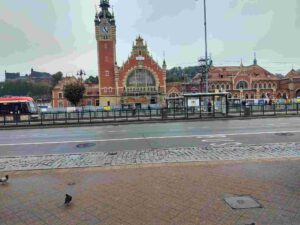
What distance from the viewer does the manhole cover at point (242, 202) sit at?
4.63 metres

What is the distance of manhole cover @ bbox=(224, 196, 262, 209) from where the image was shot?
4.63 m

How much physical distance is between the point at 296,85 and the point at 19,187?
98580mm

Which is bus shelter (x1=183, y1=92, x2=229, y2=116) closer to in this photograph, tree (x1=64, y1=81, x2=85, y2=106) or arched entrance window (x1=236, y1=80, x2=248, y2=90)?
tree (x1=64, y1=81, x2=85, y2=106)

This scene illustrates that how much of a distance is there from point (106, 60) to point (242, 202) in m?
80.9

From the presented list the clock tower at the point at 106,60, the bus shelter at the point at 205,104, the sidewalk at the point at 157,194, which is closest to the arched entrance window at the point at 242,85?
the clock tower at the point at 106,60

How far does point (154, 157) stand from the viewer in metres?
8.82

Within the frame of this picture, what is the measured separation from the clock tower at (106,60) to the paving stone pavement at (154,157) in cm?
7293

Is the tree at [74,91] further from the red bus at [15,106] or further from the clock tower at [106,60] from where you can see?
the red bus at [15,106]

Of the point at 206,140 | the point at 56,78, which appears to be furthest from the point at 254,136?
the point at 56,78

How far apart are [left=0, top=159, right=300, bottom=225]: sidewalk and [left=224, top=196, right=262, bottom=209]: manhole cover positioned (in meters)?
0.11

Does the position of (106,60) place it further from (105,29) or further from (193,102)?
(193,102)

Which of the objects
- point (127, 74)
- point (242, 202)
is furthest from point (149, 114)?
point (127, 74)

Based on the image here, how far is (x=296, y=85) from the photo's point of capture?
9012 centimetres

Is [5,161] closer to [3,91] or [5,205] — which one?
[5,205]
